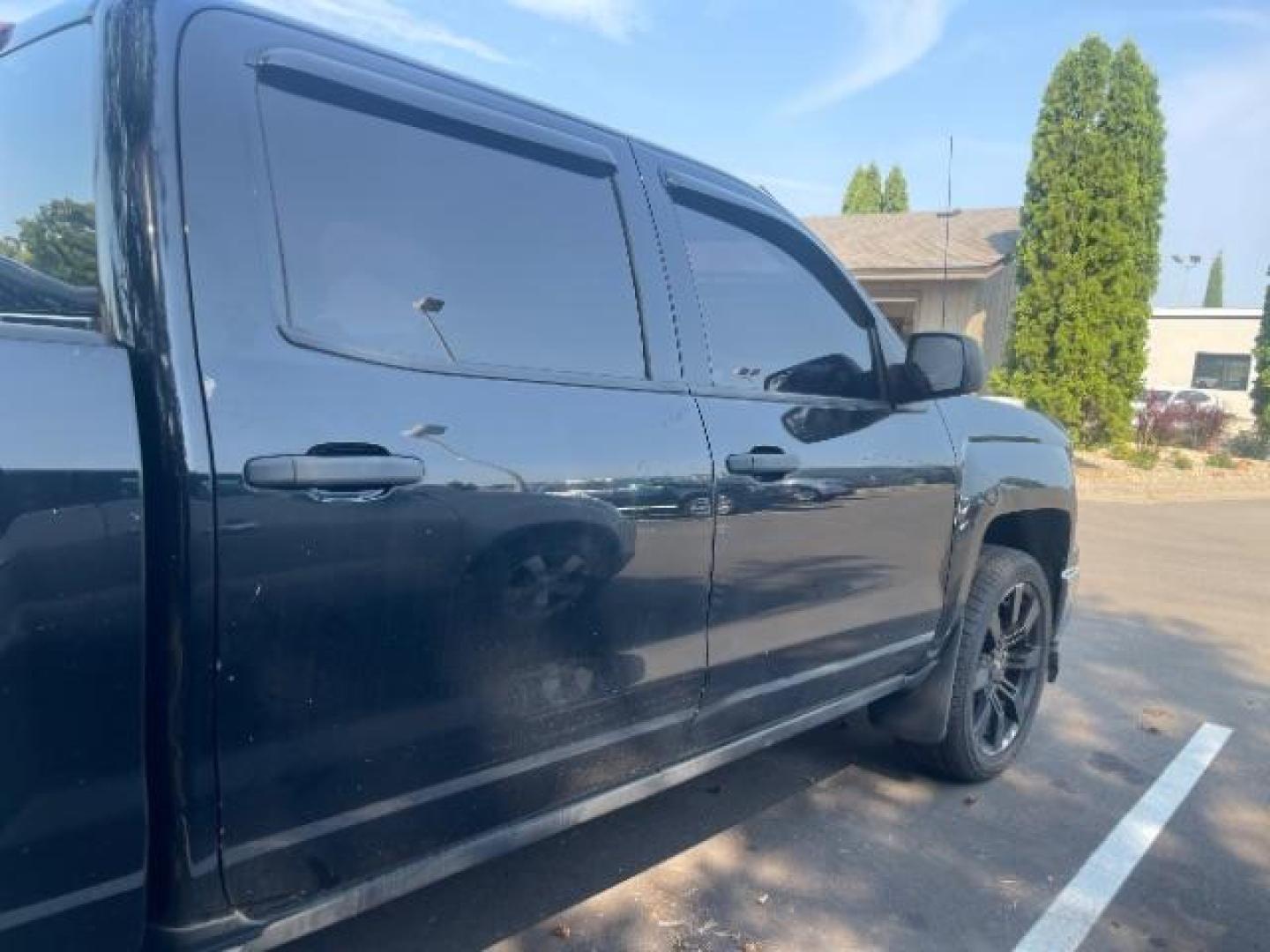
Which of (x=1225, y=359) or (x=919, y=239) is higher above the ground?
(x=919, y=239)

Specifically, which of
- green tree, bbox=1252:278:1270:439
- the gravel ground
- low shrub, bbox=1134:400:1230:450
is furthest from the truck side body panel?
green tree, bbox=1252:278:1270:439

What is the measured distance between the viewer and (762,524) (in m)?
2.48

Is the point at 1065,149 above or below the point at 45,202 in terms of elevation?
above

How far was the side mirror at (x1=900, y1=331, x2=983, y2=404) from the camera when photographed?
302 centimetres

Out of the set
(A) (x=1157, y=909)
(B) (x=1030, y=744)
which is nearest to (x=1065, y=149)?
(B) (x=1030, y=744)

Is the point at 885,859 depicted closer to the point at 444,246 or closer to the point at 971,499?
the point at 971,499

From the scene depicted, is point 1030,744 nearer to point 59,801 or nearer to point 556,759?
point 556,759

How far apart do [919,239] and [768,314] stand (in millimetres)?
17855

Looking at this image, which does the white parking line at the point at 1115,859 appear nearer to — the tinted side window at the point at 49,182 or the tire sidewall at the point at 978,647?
the tire sidewall at the point at 978,647

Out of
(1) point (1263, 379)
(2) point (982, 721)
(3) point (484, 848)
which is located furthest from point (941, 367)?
(1) point (1263, 379)

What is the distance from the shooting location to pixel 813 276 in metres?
3.03

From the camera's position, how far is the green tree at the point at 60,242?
1.57 metres

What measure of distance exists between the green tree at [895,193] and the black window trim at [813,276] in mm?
28980

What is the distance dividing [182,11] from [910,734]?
A: 3.08 metres
